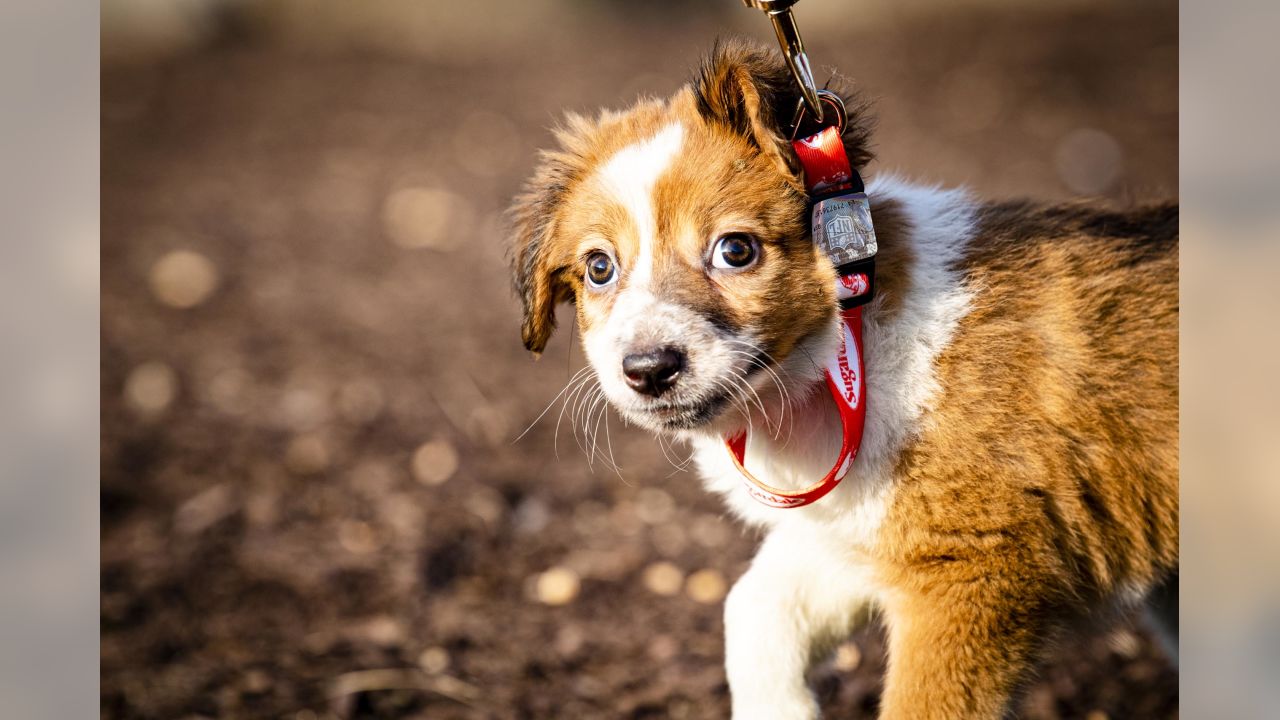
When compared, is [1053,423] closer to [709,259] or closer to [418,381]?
[709,259]

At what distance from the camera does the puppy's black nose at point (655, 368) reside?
2.20 meters

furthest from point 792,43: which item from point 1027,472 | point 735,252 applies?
point 1027,472

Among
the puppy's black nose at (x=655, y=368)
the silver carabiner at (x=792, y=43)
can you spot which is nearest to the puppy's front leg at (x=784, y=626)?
the puppy's black nose at (x=655, y=368)

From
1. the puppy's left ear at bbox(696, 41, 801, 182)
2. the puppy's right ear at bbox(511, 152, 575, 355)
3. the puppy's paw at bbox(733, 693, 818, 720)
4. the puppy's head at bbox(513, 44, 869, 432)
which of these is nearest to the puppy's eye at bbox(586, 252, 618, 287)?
the puppy's head at bbox(513, 44, 869, 432)

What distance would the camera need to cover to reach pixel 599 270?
2557 mm

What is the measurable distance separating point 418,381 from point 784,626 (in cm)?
358

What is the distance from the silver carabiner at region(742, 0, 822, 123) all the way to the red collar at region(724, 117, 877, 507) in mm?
102

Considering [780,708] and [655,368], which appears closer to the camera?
[655,368]

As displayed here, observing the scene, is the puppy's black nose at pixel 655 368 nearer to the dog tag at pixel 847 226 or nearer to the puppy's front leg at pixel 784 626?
the dog tag at pixel 847 226

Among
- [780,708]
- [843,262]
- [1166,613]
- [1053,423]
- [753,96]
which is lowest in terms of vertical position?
[780,708]

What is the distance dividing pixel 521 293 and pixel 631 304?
0.56 m

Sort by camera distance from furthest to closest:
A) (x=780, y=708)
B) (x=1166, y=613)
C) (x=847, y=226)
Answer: (x=1166, y=613) → (x=780, y=708) → (x=847, y=226)

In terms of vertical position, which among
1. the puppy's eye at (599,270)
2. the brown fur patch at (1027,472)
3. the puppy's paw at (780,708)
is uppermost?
the puppy's eye at (599,270)
